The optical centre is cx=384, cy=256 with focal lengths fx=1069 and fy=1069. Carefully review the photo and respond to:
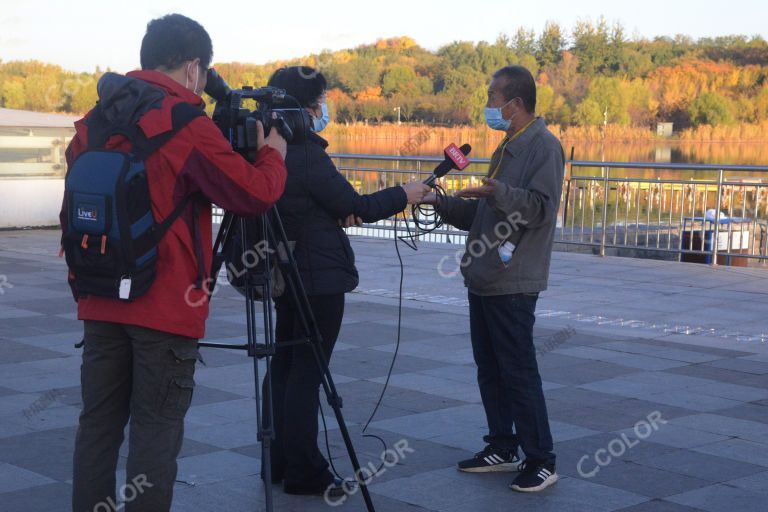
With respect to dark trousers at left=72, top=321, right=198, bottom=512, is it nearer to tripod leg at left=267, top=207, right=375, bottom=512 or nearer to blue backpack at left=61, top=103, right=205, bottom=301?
blue backpack at left=61, top=103, right=205, bottom=301


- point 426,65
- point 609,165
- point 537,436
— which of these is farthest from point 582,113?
point 537,436

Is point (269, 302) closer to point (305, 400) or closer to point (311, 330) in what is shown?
point (311, 330)

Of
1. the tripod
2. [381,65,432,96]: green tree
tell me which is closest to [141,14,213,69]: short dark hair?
the tripod

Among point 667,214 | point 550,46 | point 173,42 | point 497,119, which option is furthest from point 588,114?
point 173,42

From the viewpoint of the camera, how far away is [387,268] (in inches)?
483

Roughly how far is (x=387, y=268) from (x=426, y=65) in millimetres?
43032

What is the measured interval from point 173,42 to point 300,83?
3.91 feet

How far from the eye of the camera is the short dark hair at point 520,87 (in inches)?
186

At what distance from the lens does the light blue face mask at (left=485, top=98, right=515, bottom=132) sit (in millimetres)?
4766

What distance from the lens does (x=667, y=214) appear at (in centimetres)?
1362

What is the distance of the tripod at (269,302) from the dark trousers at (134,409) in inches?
21.5

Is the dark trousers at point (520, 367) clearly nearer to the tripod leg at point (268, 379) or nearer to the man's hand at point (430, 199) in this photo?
Result: the man's hand at point (430, 199)

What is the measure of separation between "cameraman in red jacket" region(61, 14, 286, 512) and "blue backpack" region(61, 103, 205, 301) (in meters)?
0.03

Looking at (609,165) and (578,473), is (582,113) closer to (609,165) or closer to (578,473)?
(609,165)
